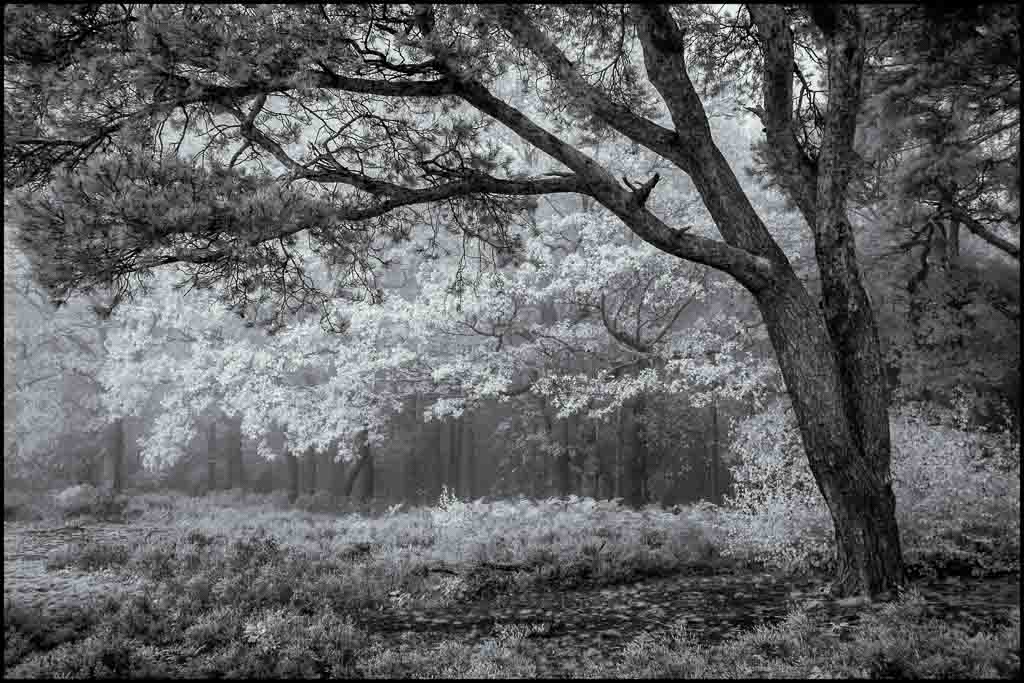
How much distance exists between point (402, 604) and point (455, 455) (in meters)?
17.1

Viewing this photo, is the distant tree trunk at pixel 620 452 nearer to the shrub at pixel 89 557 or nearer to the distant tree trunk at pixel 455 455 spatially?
the distant tree trunk at pixel 455 455

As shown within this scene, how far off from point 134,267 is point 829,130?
5753 mm

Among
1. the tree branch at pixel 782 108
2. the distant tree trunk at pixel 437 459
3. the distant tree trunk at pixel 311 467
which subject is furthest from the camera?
the distant tree trunk at pixel 437 459

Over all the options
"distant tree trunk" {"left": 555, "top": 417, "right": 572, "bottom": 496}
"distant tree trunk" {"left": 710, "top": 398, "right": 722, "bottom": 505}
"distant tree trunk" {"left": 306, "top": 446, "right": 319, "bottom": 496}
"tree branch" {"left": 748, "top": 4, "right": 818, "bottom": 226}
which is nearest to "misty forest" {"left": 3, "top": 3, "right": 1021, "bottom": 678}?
"tree branch" {"left": 748, "top": 4, "right": 818, "bottom": 226}

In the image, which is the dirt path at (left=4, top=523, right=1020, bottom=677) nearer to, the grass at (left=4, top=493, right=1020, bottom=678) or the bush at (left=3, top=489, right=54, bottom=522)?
the grass at (left=4, top=493, right=1020, bottom=678)

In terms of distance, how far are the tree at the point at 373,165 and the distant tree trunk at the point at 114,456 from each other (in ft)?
60.1

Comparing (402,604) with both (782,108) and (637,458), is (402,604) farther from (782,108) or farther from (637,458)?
(637,458)

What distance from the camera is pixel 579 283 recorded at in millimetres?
13852

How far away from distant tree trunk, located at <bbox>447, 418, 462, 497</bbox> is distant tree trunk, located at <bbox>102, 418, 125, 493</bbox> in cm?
1060

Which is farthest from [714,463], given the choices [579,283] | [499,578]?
[499,578]

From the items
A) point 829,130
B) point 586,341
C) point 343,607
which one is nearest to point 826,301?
point 829,130

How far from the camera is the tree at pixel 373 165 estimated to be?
479cm

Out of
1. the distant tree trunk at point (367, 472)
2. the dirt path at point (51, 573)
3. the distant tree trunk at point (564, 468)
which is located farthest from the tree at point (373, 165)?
the distant tree trunk at point (367, 472)

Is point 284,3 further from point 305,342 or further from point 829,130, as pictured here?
point 305,342
